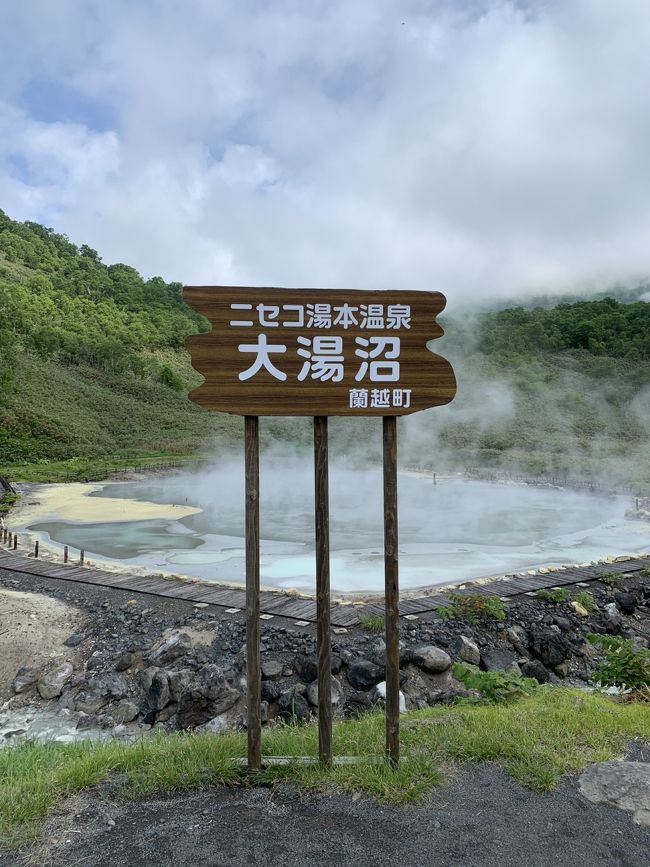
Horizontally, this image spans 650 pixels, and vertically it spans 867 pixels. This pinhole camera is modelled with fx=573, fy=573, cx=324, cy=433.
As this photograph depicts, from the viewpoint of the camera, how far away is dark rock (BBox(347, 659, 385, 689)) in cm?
606

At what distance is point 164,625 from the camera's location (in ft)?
24.7

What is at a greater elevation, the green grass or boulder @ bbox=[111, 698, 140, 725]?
the green grass

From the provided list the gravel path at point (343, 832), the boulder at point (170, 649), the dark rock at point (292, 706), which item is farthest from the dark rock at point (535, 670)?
the gravel path at point (343, 832)

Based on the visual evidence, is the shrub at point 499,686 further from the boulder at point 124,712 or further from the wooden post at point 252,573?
the boulder at point 124,712

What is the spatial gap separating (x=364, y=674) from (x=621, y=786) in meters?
3.52

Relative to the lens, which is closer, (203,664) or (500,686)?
(500,686)

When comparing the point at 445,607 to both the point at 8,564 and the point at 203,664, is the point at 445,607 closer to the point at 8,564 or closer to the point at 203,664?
the point at 203,664

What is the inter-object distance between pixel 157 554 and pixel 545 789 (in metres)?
10.4

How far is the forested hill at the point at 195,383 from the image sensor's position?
36031 millimetres

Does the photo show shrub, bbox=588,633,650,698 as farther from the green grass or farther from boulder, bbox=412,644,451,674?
boulder, bbox=412,644,451,674

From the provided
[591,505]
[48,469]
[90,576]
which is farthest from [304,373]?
[48,469]

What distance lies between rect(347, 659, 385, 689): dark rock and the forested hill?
81.1 ft

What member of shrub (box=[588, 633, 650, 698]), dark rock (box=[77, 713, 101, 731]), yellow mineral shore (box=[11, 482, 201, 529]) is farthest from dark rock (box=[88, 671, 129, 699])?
yellow mineral shore (box=[11, 482, 201, 529])

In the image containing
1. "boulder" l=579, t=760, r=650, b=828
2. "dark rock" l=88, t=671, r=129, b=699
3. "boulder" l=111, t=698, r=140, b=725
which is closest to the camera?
"boulder" l=579, t=760, r=650, b=828
